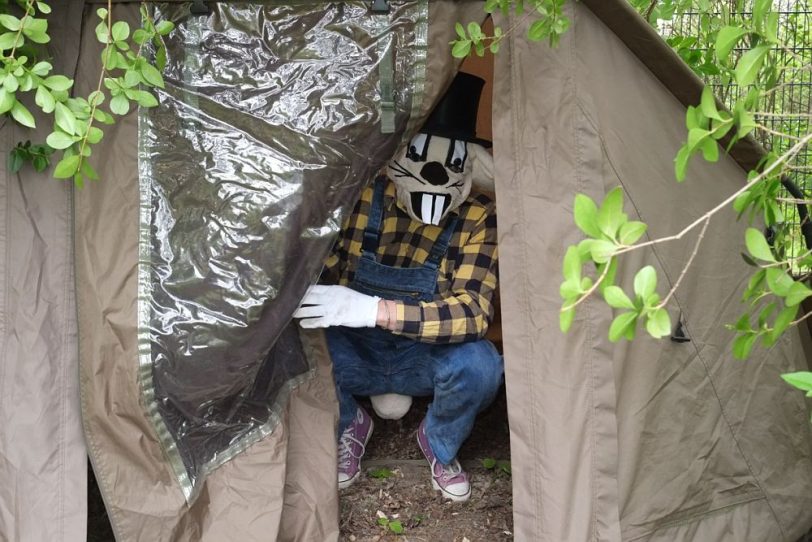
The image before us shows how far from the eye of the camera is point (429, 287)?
2.29m

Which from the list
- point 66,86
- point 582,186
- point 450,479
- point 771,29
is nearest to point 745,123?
point 771,29

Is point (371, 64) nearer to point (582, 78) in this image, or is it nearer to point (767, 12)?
point (582, 78)

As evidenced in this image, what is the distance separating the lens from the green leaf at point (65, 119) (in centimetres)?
142

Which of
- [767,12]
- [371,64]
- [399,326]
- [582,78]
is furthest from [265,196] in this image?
[767,12]

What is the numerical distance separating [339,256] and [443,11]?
0.78m

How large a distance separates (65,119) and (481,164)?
44.8 inches

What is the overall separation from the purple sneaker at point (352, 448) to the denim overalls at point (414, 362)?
0.03m

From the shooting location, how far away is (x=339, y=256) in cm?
233

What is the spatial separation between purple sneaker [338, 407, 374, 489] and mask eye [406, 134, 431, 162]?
0.74m

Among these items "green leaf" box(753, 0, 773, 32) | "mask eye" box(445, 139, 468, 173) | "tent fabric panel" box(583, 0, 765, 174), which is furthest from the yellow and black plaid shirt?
"green leaf" box(753, 0, 773, 32)

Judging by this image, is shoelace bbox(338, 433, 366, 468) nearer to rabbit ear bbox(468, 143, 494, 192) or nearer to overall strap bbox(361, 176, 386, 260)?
overall strap bbox(361, 176, 386, 260)

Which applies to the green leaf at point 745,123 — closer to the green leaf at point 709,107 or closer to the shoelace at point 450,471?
the green leaf at point 709,107

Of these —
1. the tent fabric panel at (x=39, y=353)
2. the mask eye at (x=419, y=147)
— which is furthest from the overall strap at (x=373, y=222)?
the tent fabric panel at (x=39, y=353)

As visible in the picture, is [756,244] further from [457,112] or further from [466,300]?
[457,112]
